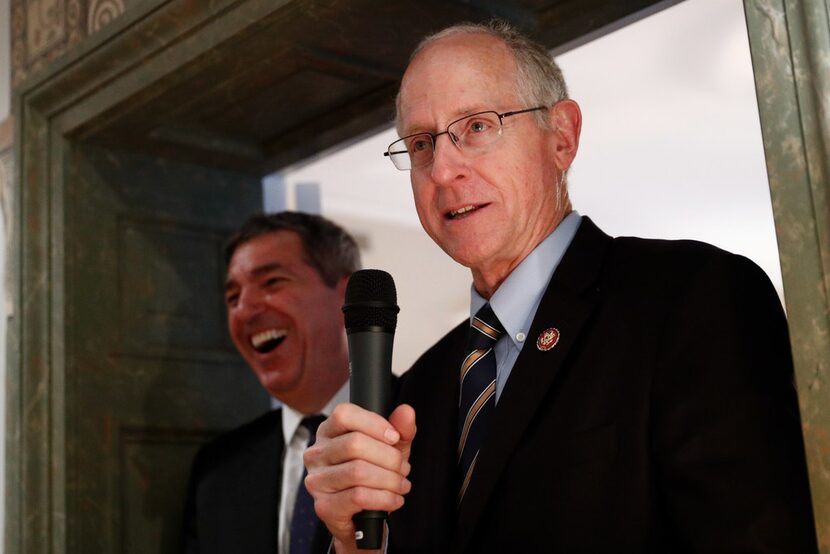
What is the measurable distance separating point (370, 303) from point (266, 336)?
1.77 metres

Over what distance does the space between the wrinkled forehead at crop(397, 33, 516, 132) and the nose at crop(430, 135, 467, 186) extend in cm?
7

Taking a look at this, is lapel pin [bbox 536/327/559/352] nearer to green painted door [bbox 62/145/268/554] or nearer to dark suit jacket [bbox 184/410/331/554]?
dark suit jacket [bbox 184/410/331/554]

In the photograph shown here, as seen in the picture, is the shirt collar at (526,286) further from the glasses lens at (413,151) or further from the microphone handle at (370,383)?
the microphone handle at (370,383)

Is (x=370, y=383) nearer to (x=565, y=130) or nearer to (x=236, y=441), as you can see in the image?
(x=565, y=130)

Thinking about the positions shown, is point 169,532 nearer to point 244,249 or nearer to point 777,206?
point 244,249

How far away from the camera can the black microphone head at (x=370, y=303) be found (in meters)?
1.60

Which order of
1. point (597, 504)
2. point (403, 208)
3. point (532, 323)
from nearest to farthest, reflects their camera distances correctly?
point (597, 504)
point (532, 323)
point (403, 208)

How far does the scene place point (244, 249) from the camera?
344cm

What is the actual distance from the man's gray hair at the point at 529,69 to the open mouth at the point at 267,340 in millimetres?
1250

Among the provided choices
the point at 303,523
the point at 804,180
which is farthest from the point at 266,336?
the point at 804,180

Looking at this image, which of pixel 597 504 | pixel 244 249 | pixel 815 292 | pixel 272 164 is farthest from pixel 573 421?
pixel 272 164

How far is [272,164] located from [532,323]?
6.44 ft

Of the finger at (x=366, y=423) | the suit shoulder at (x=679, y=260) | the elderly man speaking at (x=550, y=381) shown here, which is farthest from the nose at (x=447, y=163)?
the finger at (x=366, y=423)

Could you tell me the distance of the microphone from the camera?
60.0 inches
